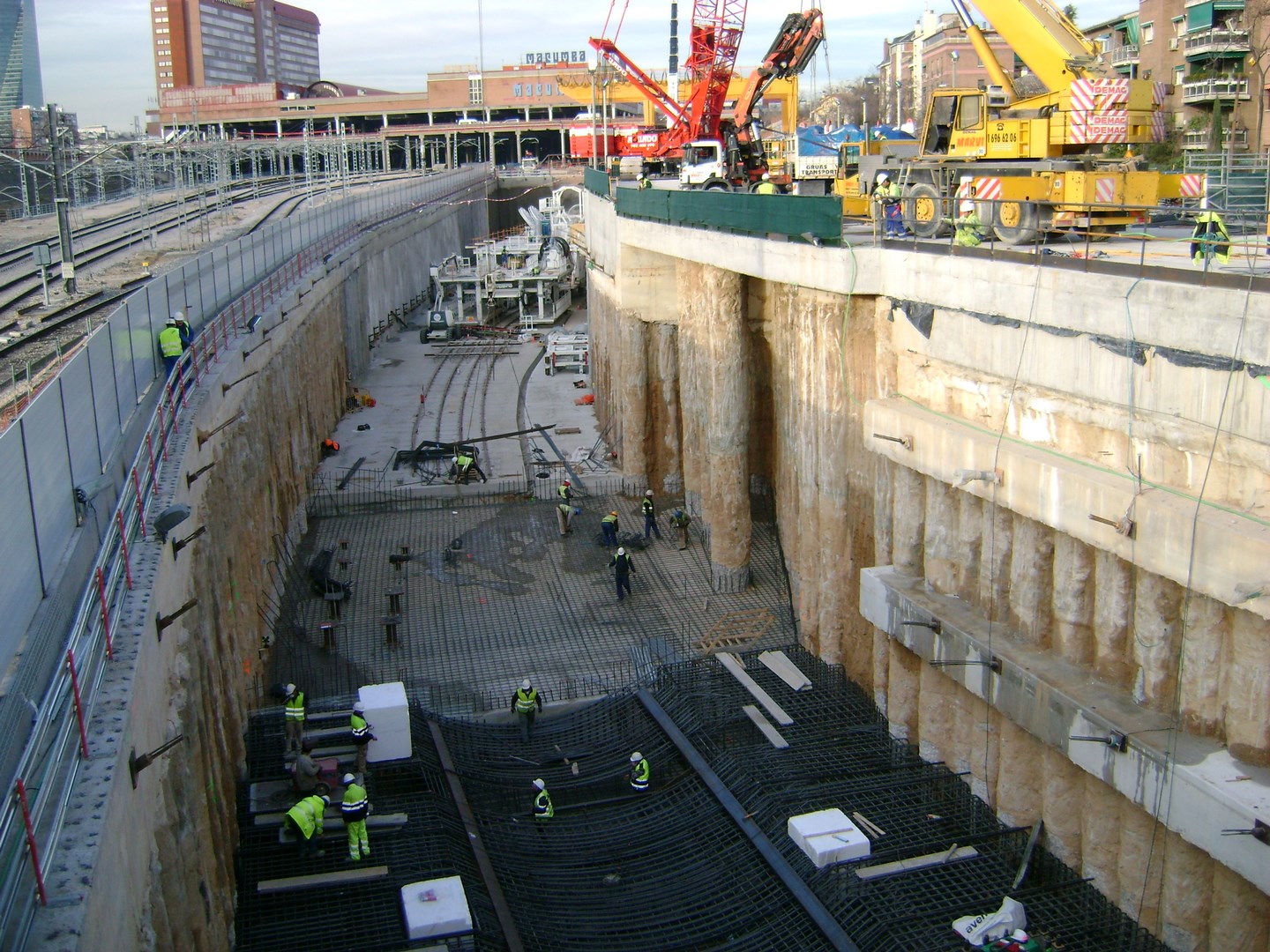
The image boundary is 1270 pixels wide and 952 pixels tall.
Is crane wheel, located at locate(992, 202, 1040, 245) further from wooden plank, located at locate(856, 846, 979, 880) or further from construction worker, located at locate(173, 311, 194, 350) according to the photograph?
construction worker, located at locate(173, 311, 194, 350)

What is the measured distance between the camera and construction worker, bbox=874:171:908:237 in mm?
21031

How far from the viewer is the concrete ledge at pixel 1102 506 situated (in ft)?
35.7

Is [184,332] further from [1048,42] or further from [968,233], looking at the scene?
[1048,42]

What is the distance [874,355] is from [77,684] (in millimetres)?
12553

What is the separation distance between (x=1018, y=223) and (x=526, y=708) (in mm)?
10837

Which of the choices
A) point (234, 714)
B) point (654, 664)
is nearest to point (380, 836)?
point (234, 714)

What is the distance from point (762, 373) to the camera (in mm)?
26281

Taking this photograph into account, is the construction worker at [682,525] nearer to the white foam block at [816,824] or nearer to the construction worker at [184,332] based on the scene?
the construction worker at [184,332]

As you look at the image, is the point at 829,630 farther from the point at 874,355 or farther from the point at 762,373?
the point at 762,373

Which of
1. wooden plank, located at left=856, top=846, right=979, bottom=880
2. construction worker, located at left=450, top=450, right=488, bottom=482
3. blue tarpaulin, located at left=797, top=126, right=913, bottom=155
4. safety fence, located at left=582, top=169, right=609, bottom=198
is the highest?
blue tarpaulin, located at left=797, top=126, right=913, bottom=155

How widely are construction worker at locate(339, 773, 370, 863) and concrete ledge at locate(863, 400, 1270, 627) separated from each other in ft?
27.2

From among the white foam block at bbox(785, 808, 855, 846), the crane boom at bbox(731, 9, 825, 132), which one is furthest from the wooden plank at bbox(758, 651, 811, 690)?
the crane boom at bbox(731, 9, 825, 132)

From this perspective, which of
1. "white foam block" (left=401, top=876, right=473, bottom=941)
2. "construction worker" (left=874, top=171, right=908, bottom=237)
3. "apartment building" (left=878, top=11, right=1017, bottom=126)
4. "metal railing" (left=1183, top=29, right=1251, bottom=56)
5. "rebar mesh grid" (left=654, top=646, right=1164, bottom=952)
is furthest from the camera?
"apartment building" (left=878, top=11, right=1017, bottom=126)

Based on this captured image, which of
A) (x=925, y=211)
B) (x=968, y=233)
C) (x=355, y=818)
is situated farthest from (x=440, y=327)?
(x=355, y=818)
